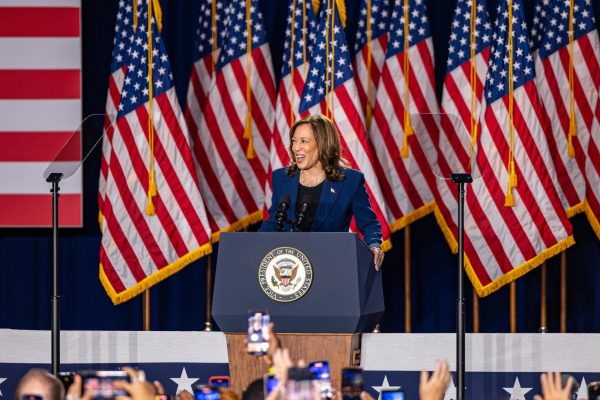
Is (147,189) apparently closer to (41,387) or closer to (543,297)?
(543,297)

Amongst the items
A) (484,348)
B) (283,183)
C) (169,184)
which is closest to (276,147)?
(169,184)

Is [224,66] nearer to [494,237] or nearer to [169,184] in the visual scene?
[169,184]

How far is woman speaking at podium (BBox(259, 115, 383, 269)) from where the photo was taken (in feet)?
13.5

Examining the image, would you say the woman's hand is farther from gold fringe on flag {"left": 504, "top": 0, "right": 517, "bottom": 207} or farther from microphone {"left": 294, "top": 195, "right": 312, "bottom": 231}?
gold fringe on flag {"left": 504, "top": 0, "right": 517, "bottom": 207}

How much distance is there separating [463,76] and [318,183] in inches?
122

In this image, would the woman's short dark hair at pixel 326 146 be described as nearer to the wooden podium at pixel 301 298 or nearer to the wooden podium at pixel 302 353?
the wooden podium at pixel 301 298

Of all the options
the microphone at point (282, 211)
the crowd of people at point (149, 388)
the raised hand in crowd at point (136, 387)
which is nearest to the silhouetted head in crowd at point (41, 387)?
the crowd of people at point (149, 388)

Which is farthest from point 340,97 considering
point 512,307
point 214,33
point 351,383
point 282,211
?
point 351,383

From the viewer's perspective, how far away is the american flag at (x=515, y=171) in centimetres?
667

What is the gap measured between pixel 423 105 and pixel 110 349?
2.54 meters

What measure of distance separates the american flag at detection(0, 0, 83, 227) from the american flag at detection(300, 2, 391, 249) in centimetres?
170

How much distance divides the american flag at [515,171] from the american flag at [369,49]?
83 centimetres

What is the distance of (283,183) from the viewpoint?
A: 4.15 m

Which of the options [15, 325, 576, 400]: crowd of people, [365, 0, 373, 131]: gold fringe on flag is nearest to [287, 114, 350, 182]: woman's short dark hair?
[15, 325, 576, 400]: crowd of people
